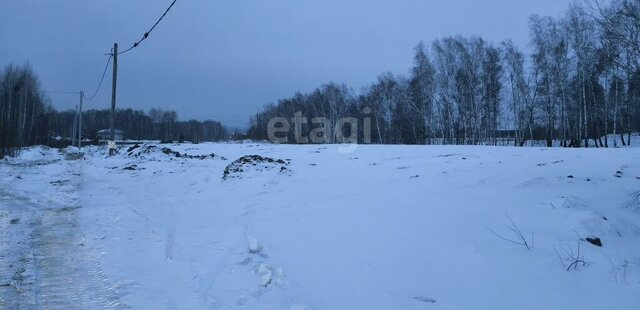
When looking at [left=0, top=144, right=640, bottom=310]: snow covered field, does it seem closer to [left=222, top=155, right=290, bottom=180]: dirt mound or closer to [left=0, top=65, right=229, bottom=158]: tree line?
[left=222, top=155, right=290, bottom=180]: dirt mound

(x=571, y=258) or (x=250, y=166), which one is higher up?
(x=250, y=166)

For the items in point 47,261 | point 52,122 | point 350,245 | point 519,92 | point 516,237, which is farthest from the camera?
point 52,122

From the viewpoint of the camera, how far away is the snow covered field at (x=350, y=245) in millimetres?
3889

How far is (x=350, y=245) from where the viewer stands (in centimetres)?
532

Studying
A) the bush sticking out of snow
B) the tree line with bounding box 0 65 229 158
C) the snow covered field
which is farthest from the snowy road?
the tree line with bounding box 0 65 229 158

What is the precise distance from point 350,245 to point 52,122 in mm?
82534

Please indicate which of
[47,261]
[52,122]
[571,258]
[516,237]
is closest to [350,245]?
[516,237]

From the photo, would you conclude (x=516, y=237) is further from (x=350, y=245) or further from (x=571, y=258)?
(x=350, y=245)

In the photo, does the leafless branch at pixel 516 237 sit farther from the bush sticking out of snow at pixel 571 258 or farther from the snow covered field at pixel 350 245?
the bush sticking out of snow at pixel 571 258

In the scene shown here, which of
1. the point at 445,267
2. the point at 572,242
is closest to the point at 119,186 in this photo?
the point at 445,267

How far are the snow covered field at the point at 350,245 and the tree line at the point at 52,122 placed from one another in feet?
72.8

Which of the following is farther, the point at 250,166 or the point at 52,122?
the point at 52,122

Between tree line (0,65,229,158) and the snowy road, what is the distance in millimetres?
20412

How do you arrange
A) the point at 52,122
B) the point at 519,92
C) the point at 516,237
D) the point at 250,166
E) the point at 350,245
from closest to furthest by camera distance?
1. the point at 516,237
2. the point at 350,245
3. the point at 250,166
4. the point at 519,92
5. the point at 52,122
